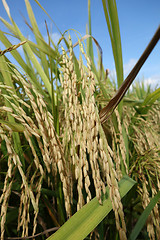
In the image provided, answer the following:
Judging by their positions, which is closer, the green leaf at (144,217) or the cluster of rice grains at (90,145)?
the cluster of rice grains at (90,145)

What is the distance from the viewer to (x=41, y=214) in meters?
0.95

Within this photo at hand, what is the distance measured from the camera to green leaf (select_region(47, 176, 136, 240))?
53 cm

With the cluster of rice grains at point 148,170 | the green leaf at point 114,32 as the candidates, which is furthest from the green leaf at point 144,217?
the green leaf at point 114,32

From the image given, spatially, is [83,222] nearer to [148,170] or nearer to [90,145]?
[90,145]

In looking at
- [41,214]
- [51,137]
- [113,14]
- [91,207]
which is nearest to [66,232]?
[91,207]

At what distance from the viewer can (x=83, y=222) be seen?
22.2 inches

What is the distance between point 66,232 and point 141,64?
1.70ft

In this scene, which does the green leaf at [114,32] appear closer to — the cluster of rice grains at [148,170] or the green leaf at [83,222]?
the cluster of rice grains at [148,170]

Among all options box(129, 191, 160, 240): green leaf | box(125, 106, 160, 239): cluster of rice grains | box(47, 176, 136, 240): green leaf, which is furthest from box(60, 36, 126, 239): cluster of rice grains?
box(125, 106, 160, 239): cluster of rice grains

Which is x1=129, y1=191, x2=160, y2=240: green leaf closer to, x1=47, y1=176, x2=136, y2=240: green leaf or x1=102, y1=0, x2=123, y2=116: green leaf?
x1=47, y1=176, x2=136, y2=240: green leaf

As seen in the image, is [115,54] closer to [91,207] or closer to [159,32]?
[159,32]

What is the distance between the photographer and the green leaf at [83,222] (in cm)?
53

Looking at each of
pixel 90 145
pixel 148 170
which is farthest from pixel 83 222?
pixel 148 170

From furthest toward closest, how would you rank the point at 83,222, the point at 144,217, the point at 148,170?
the point at 148,170
the point at 144,217
the point at 83,222
